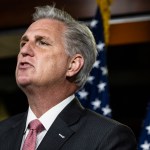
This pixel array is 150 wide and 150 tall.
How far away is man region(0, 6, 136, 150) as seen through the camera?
1.33 metres

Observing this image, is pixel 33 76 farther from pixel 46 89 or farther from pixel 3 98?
pixel 3 98

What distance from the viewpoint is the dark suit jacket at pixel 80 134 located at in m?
1.30

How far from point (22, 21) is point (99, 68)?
3.08ft

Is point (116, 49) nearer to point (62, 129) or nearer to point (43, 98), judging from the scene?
point (43, 98)

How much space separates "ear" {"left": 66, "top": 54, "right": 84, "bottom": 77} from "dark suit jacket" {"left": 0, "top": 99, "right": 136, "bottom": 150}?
4.9 inches

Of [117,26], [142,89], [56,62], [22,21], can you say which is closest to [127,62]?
[142,89]

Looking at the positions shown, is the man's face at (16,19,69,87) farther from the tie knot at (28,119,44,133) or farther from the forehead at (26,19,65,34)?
the tie knot at (28,119,44,133)

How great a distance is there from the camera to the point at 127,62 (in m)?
3.76

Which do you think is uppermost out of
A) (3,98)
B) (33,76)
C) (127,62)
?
(33,76)

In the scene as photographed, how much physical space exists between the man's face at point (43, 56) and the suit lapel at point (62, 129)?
12cm

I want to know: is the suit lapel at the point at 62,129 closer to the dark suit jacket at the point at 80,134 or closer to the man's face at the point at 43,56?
the dark suit jacket at the point at 80,134

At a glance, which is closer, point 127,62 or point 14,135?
point 14,135

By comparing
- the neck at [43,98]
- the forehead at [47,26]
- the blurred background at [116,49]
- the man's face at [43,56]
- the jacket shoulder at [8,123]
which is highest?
the forehead at [47,26]

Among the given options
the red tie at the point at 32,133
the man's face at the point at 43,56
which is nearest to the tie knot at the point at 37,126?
the red tie at the point at 32,133
